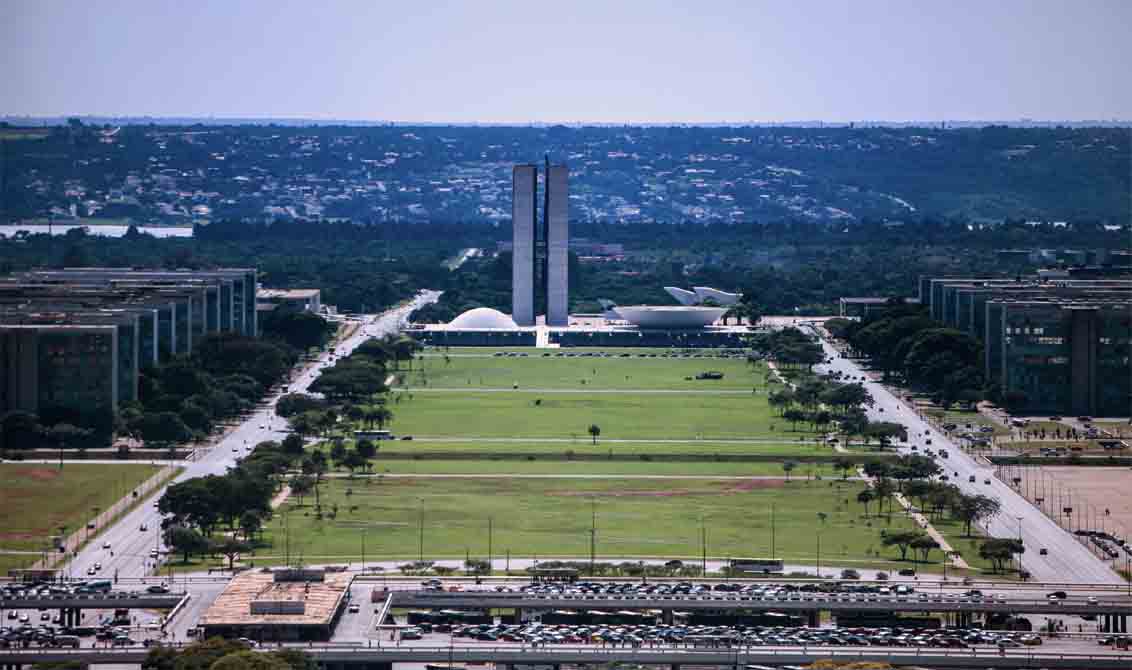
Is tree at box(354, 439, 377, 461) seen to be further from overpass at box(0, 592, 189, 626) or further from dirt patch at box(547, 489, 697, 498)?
overpass at box(0, 592, 189, 626)

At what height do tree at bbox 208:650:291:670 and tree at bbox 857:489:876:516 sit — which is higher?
tree at bbox 857:489:876:516

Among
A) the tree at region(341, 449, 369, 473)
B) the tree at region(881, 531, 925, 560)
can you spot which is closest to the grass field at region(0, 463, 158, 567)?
the tree at region(341, 449, 369, 473)

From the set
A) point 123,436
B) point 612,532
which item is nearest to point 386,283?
point 123,436

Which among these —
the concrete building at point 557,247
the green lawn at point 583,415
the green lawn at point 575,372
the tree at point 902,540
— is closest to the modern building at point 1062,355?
the green lawn at point 583,415

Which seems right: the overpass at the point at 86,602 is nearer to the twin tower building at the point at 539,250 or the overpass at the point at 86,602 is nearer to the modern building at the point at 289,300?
the modern building at the point at 289,300

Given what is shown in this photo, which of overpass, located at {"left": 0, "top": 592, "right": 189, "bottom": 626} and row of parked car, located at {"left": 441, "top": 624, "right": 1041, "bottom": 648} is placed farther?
overpass, located at {"left": 0, "top": 592, "right": 189, "bottom": 626}

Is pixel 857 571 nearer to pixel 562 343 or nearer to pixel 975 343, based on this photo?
pixel 975 343
